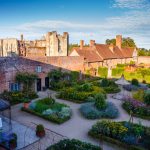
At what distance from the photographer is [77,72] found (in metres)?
36.1

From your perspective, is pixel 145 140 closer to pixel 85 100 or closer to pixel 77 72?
pixel 85 100

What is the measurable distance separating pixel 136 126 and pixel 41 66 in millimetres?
16965

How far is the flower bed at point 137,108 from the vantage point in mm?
19508

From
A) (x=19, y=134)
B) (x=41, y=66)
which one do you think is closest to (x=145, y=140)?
(x=19, y=134)

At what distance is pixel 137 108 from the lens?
20266 millimetres

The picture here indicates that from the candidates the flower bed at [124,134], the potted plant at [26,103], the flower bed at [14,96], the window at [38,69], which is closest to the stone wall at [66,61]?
the window at [38,69]

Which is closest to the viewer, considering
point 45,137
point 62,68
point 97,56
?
point 45,137

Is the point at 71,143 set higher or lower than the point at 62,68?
lower

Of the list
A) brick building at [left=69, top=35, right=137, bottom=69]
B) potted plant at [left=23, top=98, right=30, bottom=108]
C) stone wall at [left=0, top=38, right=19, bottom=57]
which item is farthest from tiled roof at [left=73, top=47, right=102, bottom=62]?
potted plant at [left=23, top=98, right=30, bottom=108]

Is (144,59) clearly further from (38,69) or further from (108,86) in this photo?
(38,69)

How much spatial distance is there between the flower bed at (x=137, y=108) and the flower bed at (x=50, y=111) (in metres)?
6.02

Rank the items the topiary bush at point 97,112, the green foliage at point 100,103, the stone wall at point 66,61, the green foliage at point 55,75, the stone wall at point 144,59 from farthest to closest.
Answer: the stone wall at point 144,59, the green foliage at point 55,75, the stone wall at point 66,61, the green foliage at point 100,103, the topiary bush at point 97,112

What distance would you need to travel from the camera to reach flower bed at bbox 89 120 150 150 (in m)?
13.4

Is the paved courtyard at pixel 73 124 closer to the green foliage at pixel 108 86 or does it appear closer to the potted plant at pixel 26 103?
the potted plant at pixel 26 103
